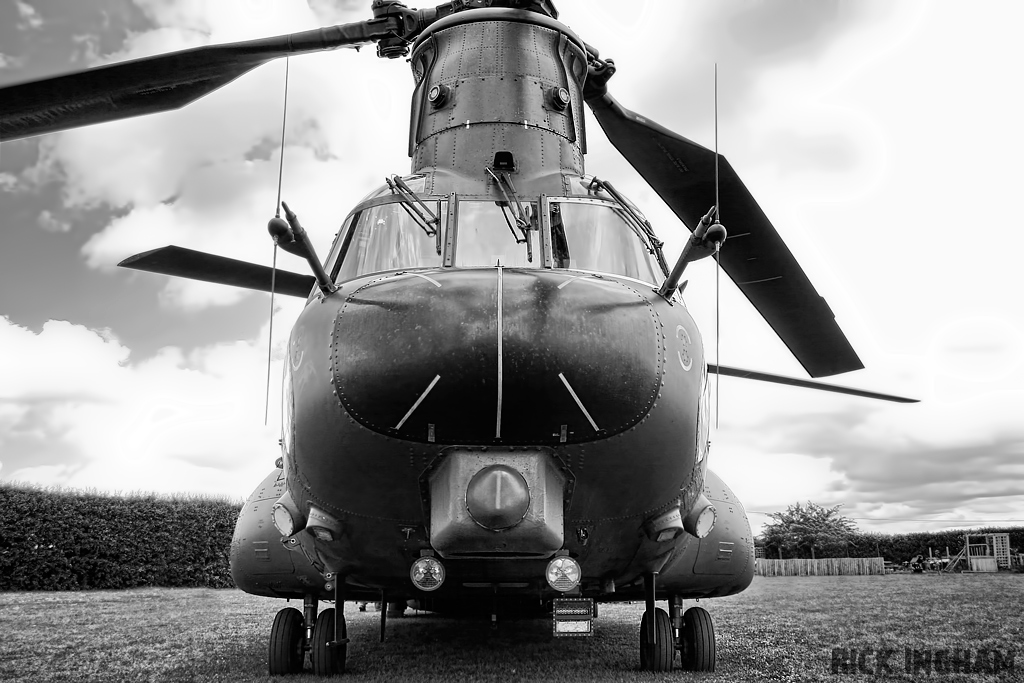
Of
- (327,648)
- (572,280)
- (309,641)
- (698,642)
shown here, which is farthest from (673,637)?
(572,280)

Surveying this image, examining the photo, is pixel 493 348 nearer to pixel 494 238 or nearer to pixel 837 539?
pixel 494 238

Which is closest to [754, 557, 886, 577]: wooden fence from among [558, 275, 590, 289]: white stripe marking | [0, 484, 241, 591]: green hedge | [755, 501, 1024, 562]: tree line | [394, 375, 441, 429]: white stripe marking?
[755, 501, 1024, 562]: tree line

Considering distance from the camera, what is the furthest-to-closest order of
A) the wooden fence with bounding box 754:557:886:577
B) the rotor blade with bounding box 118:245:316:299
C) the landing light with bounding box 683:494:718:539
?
the wooden fence with bounding box 754:557:886:577 < the rotor blade with bounding box 118:245:316:299 < the landing light with bounding box 683:494:718:539

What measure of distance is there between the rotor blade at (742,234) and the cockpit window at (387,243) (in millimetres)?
2279

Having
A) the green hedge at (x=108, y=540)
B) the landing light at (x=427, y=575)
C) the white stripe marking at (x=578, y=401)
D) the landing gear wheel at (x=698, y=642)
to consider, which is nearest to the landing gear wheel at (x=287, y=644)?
the landing light at (x=427, y=575)

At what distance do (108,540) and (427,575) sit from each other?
16.0m

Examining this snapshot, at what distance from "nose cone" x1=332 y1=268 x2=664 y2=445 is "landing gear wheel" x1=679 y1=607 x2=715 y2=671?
2.44m

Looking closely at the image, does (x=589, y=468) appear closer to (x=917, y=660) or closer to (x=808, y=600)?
Answer: (x=917, y=660)

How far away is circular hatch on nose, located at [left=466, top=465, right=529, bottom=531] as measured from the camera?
360 cm

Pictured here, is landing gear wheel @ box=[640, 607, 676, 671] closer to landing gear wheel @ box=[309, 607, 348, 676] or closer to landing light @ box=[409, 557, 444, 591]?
landing light @ box=[409, 557, 444, 591]

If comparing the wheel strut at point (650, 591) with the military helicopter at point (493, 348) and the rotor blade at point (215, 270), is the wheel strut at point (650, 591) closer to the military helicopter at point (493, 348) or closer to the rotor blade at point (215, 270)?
the military helicopter at point (493, 348)

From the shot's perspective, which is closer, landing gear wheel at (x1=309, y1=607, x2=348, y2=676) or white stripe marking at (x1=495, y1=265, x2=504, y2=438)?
white stripe marking at (x1=495, y1=265, x2=504, y2=438)

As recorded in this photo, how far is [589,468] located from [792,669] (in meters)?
2.77

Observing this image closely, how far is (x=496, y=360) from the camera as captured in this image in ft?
11.6
